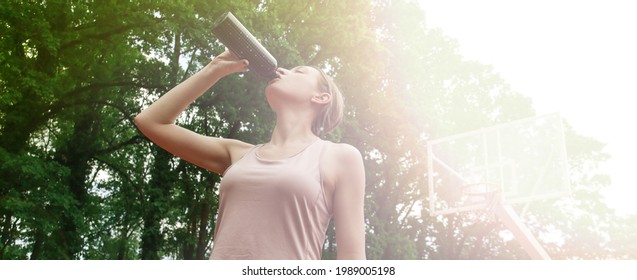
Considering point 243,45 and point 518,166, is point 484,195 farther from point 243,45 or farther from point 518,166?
point 243,45

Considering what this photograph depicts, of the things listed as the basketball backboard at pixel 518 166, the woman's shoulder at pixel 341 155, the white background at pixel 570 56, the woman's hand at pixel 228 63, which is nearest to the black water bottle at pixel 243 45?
the woman's hand at pixel 228 63

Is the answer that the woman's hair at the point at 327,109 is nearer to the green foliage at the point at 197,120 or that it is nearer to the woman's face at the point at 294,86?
the woman's face at the point at 294,86

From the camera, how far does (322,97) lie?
4.04 feet

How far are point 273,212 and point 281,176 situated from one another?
6 cm

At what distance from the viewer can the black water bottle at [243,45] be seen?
47.4 inches

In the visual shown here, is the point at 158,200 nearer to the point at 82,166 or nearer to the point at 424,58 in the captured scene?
the point at 82,166

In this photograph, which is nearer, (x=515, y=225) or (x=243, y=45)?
(x=243, y=45)

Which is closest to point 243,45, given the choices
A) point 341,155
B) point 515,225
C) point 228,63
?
point 228,63

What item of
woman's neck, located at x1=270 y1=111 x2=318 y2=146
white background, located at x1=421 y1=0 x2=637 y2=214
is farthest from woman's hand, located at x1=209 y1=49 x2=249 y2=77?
white background, located at x1=421 y1=0 x2=637 y2=214

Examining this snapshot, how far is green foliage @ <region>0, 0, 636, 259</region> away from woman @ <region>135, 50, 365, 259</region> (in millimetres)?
6790

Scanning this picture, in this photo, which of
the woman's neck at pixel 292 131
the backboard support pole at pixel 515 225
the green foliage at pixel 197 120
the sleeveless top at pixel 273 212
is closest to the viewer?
the sleeveless top at pixel 273 212

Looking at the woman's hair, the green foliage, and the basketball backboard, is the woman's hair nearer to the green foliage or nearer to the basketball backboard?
the basketball backboard

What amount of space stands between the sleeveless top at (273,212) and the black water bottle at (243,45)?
26 cm
